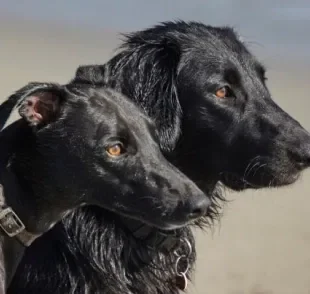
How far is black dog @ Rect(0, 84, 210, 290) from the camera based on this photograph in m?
3.64

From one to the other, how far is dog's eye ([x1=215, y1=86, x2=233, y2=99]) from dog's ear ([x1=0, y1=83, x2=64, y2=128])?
71 centimetres

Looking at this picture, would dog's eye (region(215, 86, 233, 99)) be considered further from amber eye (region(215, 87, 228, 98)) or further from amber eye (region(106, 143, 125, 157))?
amber eye (region(106, 143, 125, 157))

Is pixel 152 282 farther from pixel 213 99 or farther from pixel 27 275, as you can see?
pixel 213 99

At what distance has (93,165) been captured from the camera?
144 inches

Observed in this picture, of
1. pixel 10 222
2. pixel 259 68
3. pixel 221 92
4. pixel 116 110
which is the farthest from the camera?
pixel 259 68

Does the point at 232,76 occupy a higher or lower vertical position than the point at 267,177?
higher

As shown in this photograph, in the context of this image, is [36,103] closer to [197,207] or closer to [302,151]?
[197,207]

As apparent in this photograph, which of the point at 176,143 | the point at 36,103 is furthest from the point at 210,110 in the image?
the point at 36,103

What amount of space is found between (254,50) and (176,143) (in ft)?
27.6

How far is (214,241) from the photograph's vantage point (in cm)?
682

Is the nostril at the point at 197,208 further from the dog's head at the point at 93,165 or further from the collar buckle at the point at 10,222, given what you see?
the collar buckle at the point at 10,222

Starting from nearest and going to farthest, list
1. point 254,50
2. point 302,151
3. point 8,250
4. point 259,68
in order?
point 8,250 < point 302,151 < point 259,68 < point 254,50

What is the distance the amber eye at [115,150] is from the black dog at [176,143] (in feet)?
1.12

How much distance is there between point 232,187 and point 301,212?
352cm
